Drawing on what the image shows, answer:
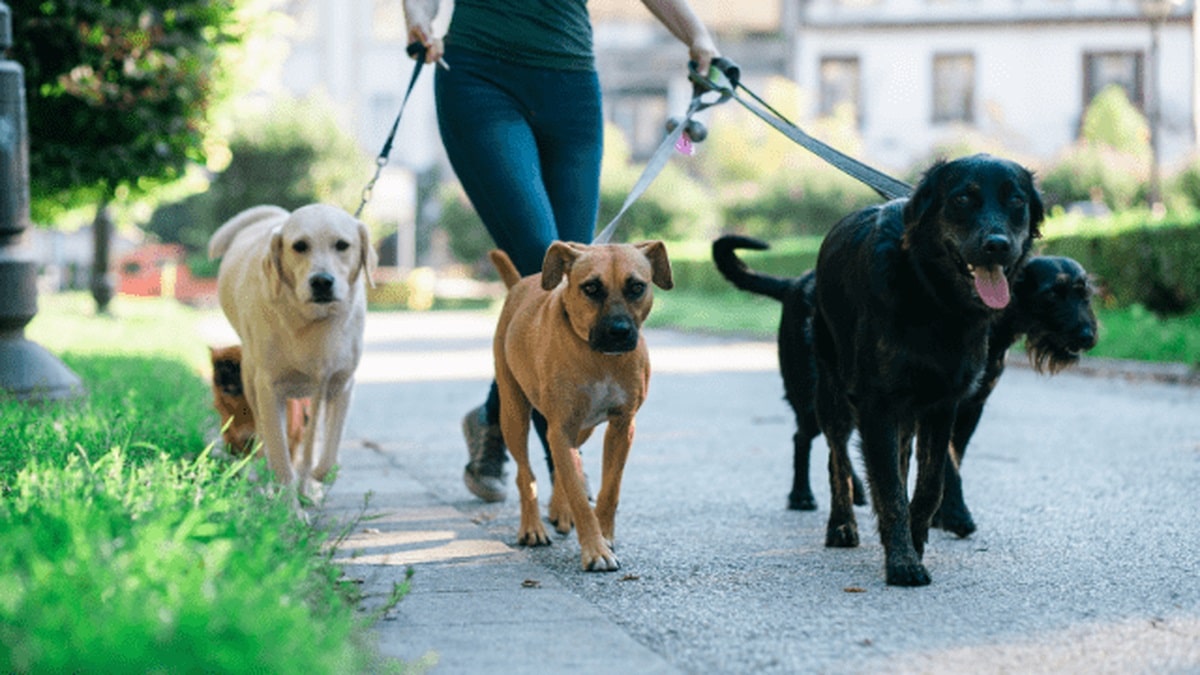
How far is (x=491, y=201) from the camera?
5.04 m

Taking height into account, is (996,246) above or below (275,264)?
above

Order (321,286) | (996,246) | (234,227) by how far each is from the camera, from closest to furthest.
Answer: (996,246) < (321,286) < (234,227)

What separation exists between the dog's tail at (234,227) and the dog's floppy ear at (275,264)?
1.16 m

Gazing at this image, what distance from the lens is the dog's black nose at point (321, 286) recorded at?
195 inches

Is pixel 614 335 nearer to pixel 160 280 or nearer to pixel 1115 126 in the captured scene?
pixel 160 280

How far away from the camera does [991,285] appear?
377 centimetres

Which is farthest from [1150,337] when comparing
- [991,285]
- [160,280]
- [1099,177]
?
[160,280]

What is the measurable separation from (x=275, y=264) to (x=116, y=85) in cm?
654

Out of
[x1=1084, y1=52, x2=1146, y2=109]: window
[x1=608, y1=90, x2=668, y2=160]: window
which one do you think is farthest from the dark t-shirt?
[x1=608, y1=90, x2=668, y2=160]: window

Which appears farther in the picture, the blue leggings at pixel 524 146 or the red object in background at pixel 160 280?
the red object in background at pixel 160 280

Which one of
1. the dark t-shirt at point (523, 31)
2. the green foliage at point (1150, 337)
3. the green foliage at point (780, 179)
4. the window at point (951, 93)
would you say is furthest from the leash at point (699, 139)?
the window at point (951, 93)

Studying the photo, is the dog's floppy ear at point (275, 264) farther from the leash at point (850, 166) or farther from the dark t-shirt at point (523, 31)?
the leash at point (850, 166)

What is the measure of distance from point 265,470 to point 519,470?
816 millimetres

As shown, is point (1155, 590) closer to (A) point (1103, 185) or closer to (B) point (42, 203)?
(B) point (42, 203)
